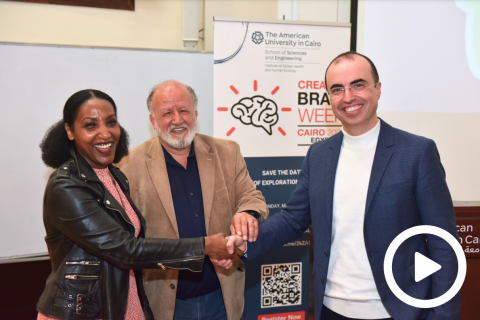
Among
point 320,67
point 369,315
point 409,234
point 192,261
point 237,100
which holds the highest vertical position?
point 320,67

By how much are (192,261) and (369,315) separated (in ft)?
2.94

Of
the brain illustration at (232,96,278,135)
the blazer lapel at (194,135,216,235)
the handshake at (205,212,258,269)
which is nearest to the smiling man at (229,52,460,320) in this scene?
the handshake at (205,212,258,269)

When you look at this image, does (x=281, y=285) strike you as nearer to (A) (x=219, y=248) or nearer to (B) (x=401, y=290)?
(A) (x=219, y=248)

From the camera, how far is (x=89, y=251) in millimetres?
1688

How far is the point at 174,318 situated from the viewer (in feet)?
7.39

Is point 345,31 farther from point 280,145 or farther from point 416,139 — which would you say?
point 416,139

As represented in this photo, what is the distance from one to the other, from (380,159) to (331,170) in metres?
0.26

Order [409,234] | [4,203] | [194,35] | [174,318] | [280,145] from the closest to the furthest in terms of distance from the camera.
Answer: [409,234] < [174,318] < [4,203] < [280,145] < [194,35]

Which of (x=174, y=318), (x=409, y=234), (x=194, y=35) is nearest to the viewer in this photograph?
(x=409, y=234)

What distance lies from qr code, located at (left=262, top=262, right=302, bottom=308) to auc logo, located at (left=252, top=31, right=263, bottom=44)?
224 centimetres

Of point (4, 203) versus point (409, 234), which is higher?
point (409, 234)

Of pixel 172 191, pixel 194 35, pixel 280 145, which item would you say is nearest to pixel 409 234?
pixel 172 191

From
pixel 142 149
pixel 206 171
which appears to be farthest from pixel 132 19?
pixel 206 171

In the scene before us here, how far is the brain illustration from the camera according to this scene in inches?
144
